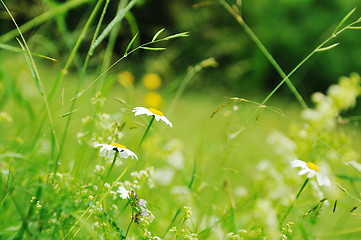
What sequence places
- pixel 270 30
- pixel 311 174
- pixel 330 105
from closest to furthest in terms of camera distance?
1. pixel 311 174
2. pixel 330 105
3. pixel 270 30

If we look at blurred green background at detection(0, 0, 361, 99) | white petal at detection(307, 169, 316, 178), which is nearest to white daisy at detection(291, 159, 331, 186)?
white petal at detection(307, 169, 316, 178)

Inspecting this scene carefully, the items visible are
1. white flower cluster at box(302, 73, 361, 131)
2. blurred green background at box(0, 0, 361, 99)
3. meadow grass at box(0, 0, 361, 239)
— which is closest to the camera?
meadow grass at box(0, 0, 361, 239)

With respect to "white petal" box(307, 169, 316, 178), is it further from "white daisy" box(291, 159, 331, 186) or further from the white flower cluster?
the white flower cluster

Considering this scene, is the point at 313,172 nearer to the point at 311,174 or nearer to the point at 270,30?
the point at 311,174

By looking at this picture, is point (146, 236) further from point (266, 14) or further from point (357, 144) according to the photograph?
point (266, 14)

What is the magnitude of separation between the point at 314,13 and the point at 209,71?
6.48 feet

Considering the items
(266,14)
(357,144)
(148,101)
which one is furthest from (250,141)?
(266,14)

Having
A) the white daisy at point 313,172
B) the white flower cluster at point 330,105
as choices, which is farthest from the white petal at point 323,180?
the white flower cluster at point 330,105

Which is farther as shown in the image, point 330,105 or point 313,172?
point 330,105

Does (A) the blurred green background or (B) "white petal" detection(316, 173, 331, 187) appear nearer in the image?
(B) "white petal" detection(316, 173, 331, 187)

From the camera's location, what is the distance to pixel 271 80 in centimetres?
763

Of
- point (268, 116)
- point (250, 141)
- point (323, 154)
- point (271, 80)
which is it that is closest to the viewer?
point (323, 154)

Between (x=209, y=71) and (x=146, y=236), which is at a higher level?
(x=146, y=236)

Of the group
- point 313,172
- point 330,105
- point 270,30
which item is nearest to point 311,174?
point 313,172
